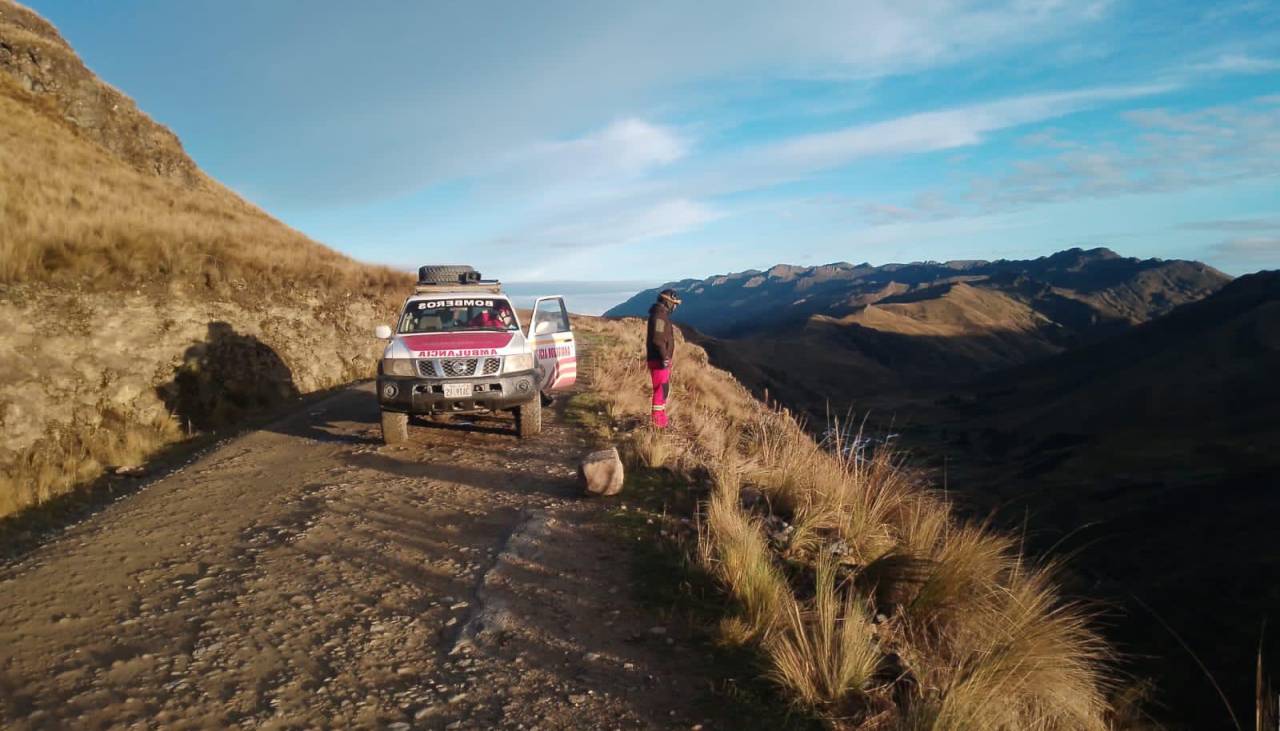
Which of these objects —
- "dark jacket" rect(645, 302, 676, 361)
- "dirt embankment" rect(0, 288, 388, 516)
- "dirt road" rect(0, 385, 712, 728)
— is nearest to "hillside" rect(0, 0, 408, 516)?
"dirt embankment" rect(0, 288, 388, 516)

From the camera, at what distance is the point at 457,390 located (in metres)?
8.54

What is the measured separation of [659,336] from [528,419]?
2178 mm

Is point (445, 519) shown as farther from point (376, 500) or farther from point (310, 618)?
point (310, 618)

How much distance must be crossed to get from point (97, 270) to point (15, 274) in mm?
1234

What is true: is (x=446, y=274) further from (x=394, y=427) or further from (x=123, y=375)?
(x=123, y=375)

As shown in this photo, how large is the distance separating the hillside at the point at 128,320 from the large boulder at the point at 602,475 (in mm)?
5678

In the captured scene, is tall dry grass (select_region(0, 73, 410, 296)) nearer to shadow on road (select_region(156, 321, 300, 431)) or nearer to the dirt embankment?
the dirt embankment

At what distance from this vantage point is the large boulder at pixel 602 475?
6688 millimetres

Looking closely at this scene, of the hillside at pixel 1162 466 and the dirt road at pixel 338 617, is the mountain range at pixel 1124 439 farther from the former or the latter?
the dirt road at pixel 338 617

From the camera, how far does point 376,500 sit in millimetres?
6699

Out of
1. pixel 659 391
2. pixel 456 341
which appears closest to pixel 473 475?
pixel 456 341

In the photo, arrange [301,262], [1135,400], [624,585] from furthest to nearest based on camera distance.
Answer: [1135,400] → [301,262] → [624,585]

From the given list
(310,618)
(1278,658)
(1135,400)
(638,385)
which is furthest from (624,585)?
(1135,400)

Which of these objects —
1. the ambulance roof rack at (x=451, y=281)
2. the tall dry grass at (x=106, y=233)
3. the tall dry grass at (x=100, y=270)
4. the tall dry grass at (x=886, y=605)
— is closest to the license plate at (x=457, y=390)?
the ambulance roof rack at (x=451, y=281)
